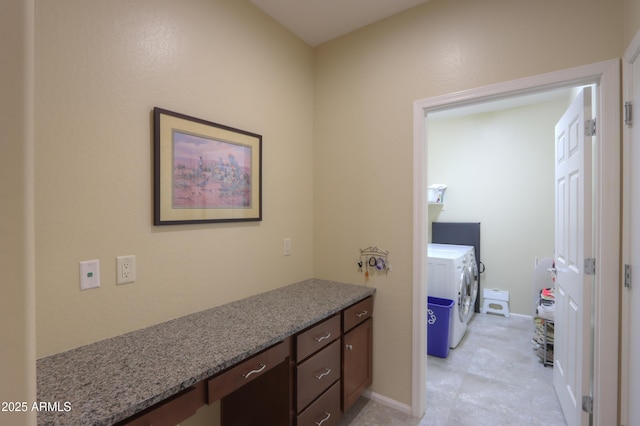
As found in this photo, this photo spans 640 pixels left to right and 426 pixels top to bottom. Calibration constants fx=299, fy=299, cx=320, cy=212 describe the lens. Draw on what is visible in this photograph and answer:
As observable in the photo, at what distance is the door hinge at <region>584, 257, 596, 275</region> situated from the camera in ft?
5.14

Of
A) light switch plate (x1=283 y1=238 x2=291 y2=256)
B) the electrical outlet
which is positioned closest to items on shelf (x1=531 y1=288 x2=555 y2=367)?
light switch plate (x1=283 y1=238 x2=291 y2=256)

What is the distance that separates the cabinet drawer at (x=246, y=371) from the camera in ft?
3.76

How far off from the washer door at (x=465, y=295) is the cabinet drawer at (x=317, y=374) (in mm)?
1847

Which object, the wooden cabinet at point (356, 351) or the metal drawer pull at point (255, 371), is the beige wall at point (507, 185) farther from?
the metal drawer pull at point (255, 371)

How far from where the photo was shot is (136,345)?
1274 mm

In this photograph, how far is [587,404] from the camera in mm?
1606

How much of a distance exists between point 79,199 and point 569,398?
2.92m

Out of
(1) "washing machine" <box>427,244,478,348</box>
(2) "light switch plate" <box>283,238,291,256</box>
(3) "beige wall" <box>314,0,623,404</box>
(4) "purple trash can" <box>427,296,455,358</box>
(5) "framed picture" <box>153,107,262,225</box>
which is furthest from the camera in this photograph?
(1) "washing machine" <box>427,244,478,348</box>

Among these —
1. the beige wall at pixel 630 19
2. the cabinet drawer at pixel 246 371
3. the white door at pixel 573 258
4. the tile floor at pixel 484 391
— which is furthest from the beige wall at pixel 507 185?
the cabinet drawer at pixel 246 371

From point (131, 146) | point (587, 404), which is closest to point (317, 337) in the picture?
point (131, 146)

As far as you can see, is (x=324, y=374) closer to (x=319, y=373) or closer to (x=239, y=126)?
(x=319, y=373)

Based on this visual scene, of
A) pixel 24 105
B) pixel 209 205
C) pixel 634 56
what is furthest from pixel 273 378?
pixel 634 56

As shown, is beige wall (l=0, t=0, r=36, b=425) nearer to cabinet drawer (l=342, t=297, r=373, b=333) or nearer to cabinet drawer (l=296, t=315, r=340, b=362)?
cabinet drawer (l=296, t=315, r=340, b=362)

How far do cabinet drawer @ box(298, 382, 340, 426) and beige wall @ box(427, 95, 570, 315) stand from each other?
3.19 meters
